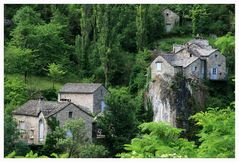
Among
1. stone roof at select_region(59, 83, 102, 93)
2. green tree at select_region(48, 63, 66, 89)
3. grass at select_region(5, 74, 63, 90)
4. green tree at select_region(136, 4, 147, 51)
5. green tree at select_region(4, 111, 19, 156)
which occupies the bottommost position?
green tree at select_region(4, 111, 19, 156)

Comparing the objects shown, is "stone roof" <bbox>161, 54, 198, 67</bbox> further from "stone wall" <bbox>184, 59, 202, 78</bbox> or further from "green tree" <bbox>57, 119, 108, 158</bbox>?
"green tree" <bbox>57, 119, 108, 158</bbox>

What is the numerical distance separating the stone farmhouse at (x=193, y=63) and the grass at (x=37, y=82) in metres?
4.27

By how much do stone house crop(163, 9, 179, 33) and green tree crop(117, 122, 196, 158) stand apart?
22.5m

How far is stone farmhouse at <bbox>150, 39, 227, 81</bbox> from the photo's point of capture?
2650 centimetres

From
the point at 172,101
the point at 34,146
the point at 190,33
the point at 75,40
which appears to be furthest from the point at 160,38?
the point at 34,146

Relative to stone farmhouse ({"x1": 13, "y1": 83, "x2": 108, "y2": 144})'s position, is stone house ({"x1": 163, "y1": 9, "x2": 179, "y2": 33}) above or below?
above

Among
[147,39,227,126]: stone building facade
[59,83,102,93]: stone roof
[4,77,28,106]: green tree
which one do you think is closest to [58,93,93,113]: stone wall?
[59,83,102,93]: stone roof

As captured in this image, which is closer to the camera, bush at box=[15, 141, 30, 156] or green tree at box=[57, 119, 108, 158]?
bush at box=[15, 141, 30, 156]

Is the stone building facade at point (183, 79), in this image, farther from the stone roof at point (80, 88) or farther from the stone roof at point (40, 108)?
the stone roof at point (40, 108)

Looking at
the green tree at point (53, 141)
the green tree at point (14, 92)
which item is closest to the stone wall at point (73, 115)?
the green tree at point (53, 141)

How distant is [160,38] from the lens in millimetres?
33438

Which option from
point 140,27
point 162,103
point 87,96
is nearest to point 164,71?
point 162,103

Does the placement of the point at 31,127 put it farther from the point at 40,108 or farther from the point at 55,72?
the point at 55,72

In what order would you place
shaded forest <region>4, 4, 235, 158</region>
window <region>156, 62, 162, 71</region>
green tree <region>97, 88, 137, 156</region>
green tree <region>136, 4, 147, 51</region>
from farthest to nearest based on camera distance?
green tree <region>136, 4, 147, 51</region>, window <region>156, 62, 162, 71</region>, shaded forest <region>4, 4, 235, 158</region>, green tree <region>97, 88, 137, 156</region>
